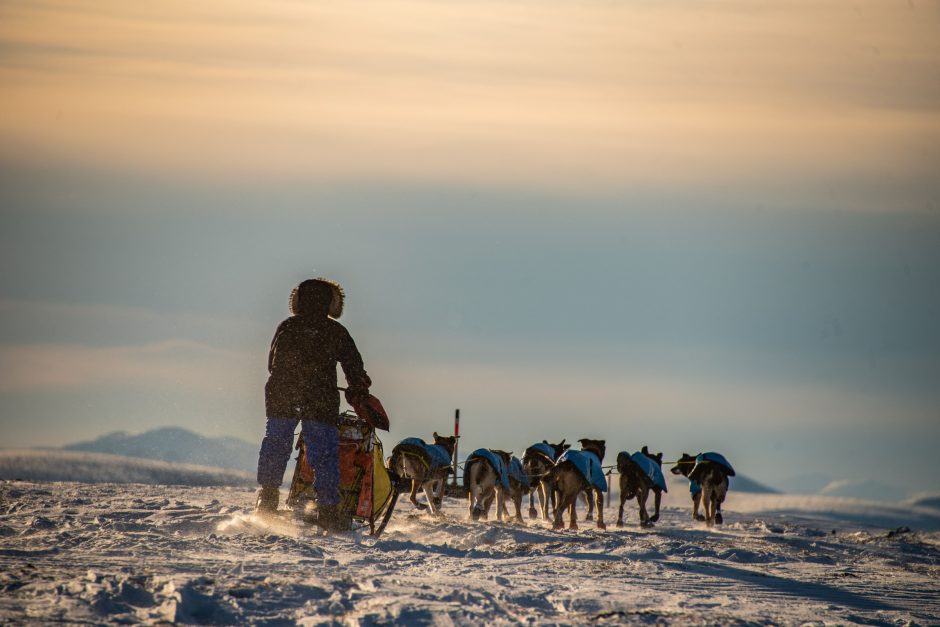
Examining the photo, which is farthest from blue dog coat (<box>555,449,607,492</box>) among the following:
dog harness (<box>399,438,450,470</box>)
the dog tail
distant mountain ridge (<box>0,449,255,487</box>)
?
distant mountain ridge (<box>0,449,255,487</box>)

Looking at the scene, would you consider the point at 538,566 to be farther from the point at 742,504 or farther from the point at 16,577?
the point at 742,504

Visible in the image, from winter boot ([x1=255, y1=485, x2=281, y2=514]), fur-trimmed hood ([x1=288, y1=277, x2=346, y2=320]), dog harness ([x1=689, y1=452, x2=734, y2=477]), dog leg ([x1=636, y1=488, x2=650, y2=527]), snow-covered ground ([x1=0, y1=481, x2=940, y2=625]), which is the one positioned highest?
fur-trimmed hood ([x1=288, y1=277, x2=346, y2=320])

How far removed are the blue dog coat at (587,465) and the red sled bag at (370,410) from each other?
563cm

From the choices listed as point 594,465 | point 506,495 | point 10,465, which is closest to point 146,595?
point 594,465

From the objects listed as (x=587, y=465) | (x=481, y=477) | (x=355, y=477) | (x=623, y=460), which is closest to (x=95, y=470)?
(x=481, y=477)

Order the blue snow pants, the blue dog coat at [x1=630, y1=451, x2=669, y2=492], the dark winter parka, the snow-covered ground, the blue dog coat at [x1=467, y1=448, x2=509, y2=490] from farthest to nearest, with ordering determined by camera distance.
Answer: the blue dog coat at [x1=630, y1=451, x2=669, y2=492], the blue dog coat at [x1=467, y1=448, x2=509, y2=490], the dark winter parka, the blue snow pants, the snow-covered ground

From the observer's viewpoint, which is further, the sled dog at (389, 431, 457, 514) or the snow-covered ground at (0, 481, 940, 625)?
the sled dog at (389, 431, 457, 514)

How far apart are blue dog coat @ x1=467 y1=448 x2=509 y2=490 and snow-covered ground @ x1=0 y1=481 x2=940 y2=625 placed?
2.80m

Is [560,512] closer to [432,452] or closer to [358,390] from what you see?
[432,452]

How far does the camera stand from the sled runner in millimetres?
13195

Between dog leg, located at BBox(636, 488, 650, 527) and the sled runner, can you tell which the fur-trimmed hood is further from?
dog leg, located at BBox(636, 488, 650, 527)

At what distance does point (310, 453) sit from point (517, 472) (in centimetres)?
877

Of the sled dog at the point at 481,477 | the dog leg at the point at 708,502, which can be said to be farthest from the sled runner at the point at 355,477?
the dog leg at the point at 708,502

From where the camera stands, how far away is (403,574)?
9.99 metres
